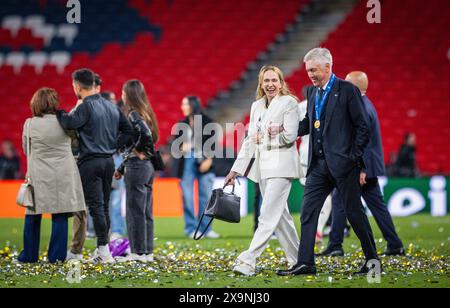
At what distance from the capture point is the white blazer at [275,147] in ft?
28.4

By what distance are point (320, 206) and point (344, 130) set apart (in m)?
0.78

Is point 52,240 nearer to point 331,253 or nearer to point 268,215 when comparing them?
point 268,215

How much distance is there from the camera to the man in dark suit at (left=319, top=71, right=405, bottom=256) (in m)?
10.6

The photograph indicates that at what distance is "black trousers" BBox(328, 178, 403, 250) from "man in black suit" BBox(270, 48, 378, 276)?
216cm

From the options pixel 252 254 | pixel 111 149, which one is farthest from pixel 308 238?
pixel 111 149

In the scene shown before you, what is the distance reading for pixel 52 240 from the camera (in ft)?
32.4

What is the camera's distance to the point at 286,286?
771cm

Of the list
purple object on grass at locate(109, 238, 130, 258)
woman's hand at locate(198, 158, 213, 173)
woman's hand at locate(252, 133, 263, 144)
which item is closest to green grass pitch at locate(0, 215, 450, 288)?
purple object on grass at locate(109, 238, 130, 258)

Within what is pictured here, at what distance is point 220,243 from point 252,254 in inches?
157

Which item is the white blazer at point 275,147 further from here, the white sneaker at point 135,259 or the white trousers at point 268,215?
the white sneaker at point 135,259
